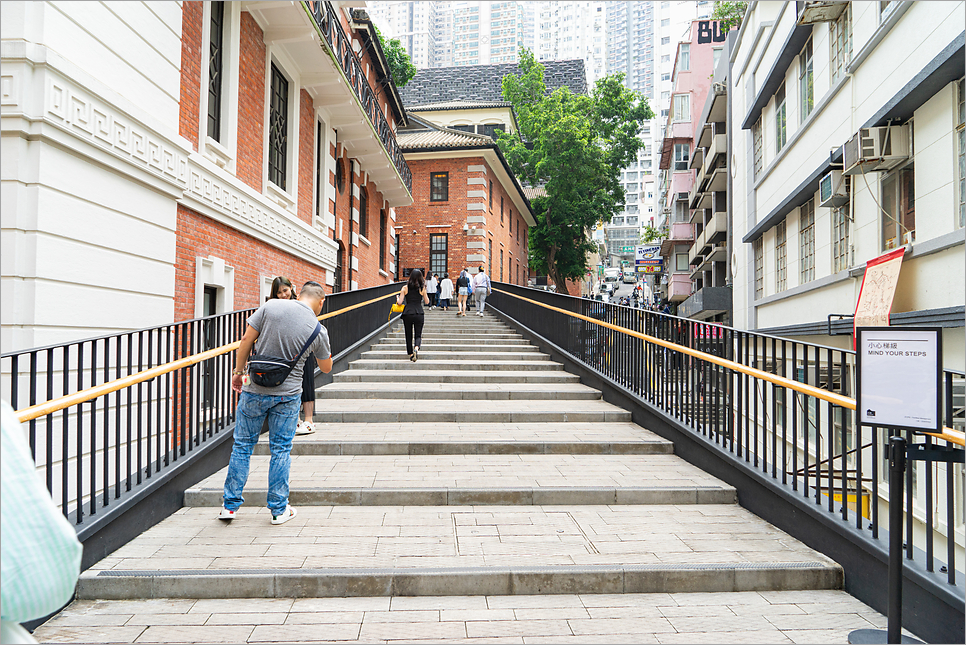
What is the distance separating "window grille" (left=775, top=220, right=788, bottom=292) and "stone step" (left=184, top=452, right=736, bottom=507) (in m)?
10.4

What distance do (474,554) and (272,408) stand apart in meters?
1.96

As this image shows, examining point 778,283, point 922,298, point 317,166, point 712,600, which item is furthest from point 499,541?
point 778,283

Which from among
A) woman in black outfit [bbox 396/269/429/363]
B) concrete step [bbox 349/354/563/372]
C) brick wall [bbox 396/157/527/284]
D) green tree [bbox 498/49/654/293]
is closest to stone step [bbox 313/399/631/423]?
concrete step [bbox 349/354/563/372]

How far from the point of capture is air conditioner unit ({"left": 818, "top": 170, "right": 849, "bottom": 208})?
1020 cm

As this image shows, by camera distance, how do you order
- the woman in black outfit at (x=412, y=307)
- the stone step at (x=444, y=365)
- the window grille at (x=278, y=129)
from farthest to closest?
the window grille at (x=278, y=129), the woman in black outfit at (x=412, y=307), the stone step at (x=444, y=365)

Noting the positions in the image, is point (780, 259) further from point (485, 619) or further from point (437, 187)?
point (437, 187)

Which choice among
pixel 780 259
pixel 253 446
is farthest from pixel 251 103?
pixel 780 259

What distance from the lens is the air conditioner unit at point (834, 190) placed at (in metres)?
10.2

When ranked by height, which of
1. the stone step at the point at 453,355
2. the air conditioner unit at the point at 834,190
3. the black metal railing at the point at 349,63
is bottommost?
the stone step at the point at 453,355

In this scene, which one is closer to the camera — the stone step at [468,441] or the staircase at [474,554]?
the staircase at [474,554]

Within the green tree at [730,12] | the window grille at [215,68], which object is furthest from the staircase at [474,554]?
the green tree at [730,12]

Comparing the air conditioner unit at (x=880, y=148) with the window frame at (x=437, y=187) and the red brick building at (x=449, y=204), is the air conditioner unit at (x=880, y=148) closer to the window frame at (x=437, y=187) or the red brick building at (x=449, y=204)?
the red brick building at (x=449, y=204)

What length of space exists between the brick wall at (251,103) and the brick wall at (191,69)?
135 centimetres

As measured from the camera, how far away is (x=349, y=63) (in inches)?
589
